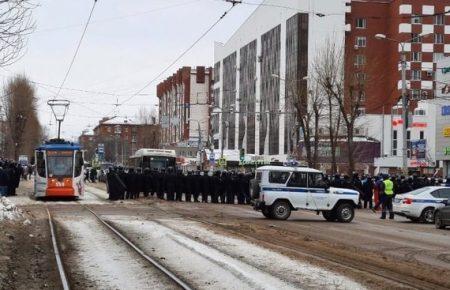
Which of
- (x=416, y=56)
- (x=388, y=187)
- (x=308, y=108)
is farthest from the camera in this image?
(x=416, y=56)

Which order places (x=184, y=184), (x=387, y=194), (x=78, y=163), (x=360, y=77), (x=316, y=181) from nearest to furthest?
(x=316, y=181) → (x=387, y=194) → (x=78, y=163) → (x=184, y=184) → (x=360, y=77)

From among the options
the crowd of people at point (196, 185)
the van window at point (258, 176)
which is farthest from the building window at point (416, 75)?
the van window at point (258, 176)

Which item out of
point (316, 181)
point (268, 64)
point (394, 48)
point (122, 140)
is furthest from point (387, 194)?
point (122, 140)

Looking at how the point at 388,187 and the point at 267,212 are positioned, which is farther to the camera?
the point at 388,187

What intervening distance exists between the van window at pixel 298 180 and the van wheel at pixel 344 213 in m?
1.58

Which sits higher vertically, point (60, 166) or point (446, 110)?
point (446, 110)

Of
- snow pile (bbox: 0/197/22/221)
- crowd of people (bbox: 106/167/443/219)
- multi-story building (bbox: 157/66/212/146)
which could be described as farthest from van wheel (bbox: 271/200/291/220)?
multi-story building (bbox: 157/66/212/146)

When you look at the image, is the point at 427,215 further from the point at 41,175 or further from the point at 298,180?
the point at 41,175

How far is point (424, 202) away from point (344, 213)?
3.68 m

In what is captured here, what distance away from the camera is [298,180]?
25.4 m

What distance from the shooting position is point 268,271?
39.8 ft

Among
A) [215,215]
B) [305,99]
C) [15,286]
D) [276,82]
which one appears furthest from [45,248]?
[276,82]

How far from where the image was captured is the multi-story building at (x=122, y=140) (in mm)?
110375

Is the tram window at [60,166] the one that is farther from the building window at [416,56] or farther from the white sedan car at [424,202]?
the building window at [416,56]
